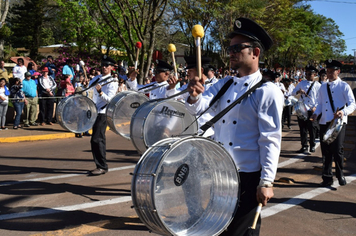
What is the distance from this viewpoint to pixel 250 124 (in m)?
3.18

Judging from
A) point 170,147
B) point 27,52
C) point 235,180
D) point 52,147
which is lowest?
point 52,147

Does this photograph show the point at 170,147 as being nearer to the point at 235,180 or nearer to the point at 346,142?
the point at 235,180

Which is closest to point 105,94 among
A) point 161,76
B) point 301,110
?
point 161,76

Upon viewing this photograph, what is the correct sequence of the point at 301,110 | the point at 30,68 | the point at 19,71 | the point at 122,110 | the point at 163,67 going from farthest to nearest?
1. the point at 30,68
2. the point at 19,71
3. the point at 301,110
4. the point at 163,67
5. the point at 122,110

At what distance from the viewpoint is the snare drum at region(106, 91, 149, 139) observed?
7.16 m

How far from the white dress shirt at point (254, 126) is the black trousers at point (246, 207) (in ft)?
0.24

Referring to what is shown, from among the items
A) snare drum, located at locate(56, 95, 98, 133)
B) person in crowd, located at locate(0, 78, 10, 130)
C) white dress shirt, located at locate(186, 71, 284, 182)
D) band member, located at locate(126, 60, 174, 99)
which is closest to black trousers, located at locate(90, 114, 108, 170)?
snare drum, located at locate(56, 95, 98, 133)

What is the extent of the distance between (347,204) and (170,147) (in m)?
4.72

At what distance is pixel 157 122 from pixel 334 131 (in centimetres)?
326

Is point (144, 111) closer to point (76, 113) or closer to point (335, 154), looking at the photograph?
point (76, 113)

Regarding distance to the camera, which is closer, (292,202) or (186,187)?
(186,187)

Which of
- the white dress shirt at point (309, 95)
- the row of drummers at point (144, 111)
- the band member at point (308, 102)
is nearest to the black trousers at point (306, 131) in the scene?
the band member at point (308, 102)

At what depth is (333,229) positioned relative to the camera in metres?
5.36

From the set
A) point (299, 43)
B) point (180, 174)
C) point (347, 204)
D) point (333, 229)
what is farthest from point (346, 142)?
point (299, 43)
